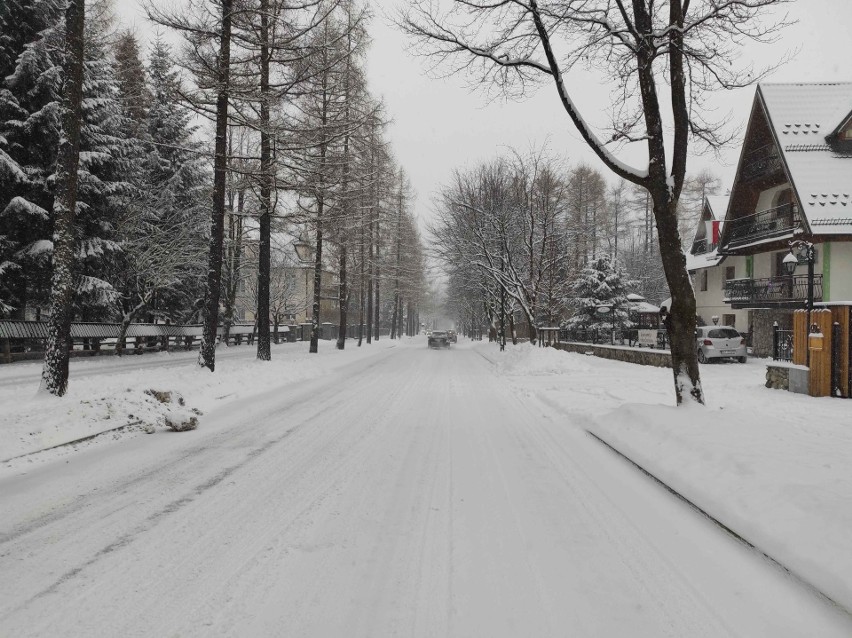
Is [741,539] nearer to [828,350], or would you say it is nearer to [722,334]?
[828,350]

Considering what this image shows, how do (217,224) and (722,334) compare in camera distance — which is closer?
(217,224)

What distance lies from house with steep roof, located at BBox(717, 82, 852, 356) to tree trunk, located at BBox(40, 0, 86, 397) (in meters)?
22.9

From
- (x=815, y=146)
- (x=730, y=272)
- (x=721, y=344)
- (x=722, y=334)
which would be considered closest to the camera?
(x=721, y=344)

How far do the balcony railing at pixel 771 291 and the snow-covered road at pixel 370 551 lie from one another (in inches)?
891

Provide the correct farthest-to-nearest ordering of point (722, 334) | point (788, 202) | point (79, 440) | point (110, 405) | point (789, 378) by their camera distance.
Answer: point (788, 202)
point (722, 334)
point (789, 378)
point (110, 405)
point (79, 440)

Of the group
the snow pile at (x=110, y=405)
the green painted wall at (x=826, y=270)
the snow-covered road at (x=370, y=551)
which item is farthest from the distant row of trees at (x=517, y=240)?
the snow-covered road at (x=370, y=551)

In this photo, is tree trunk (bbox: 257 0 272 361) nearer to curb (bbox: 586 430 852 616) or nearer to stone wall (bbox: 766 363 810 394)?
curb (bbox: 586 430 852 616)

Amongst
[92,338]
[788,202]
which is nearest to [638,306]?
[788,202]

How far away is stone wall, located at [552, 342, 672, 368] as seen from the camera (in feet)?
63.3

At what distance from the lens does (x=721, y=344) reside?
21.0m

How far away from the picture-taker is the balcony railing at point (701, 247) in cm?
3397

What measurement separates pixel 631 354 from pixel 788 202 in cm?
1286

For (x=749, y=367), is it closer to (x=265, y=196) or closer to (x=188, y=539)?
(x=265, y=196)

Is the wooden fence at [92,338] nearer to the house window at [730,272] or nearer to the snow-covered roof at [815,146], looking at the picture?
the snow-covered roof at [815,146]
